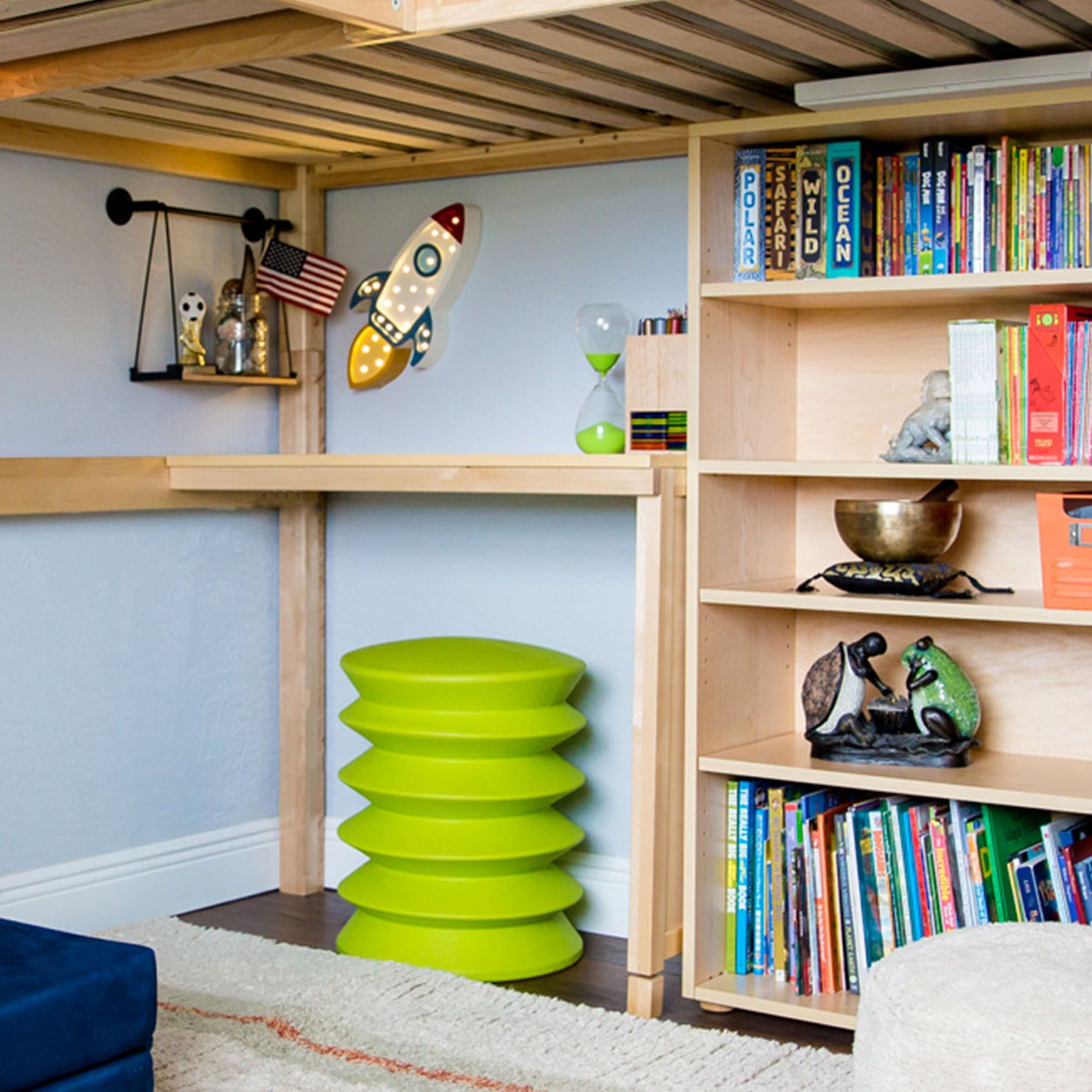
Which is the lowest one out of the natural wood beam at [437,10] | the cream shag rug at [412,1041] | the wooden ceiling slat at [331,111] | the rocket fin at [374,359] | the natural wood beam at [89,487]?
the cream shag rug at [412,1041]

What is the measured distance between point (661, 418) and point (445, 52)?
86 centimetres

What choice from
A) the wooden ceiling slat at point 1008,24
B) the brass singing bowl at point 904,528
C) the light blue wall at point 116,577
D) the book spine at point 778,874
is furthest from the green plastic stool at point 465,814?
the wooden ceiling slat at point 1008,24

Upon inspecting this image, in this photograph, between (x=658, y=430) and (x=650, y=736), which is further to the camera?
(x=658, y=430)

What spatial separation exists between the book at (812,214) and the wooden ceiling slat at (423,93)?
546mm

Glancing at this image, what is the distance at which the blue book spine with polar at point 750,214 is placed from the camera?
2988mm

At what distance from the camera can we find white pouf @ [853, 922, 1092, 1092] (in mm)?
1839

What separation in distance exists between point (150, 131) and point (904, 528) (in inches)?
71.2

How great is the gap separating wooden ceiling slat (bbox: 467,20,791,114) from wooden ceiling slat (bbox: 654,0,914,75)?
0.60ft

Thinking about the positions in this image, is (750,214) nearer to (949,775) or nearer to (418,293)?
(418,293)

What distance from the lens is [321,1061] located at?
8.87ft

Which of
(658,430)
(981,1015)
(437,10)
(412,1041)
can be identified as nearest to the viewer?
(981,1015)

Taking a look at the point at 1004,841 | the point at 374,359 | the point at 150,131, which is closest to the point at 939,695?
the point at 1004,841

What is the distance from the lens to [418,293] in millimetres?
3691

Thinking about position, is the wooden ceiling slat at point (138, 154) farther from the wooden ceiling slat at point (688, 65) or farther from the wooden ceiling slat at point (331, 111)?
the wooden ceiling slat at point (688, 65)
